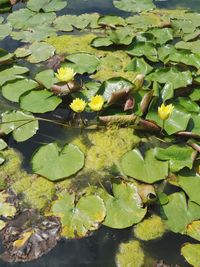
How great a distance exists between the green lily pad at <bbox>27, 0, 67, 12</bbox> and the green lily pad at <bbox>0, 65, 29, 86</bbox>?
1408 millimetres

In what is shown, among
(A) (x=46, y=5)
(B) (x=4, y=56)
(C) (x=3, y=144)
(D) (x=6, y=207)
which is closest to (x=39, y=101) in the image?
(C) (x=3, y=144)

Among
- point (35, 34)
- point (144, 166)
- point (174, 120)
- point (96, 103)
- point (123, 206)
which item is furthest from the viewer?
point (35, 34)

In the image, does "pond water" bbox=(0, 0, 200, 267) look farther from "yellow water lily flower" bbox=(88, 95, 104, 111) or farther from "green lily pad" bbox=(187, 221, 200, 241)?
"yellow water lily flower" bbox=(88, 95, 104, 111)

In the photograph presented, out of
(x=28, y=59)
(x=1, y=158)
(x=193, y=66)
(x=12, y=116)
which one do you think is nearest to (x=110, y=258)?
(x=1, y=158)

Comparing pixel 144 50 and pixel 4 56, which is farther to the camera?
pixel 144 50

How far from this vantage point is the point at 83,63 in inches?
151

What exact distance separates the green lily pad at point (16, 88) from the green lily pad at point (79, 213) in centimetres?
124

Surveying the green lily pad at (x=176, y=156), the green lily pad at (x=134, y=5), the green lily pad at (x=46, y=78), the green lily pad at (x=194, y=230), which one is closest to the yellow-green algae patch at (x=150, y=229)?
the green lily pad at (x=194, y=230)

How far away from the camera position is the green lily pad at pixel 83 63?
376 cm

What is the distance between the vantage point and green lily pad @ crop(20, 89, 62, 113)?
326cm

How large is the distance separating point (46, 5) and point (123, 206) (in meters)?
3.34

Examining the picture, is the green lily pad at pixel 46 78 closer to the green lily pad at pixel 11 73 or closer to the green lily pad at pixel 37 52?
the green lily pad at pixel 11 73

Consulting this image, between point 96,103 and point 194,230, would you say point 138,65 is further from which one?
point 194,230

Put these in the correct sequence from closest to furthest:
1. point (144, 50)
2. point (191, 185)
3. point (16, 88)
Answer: point (191, 185) → point (16, 88) → point (144, 50)
